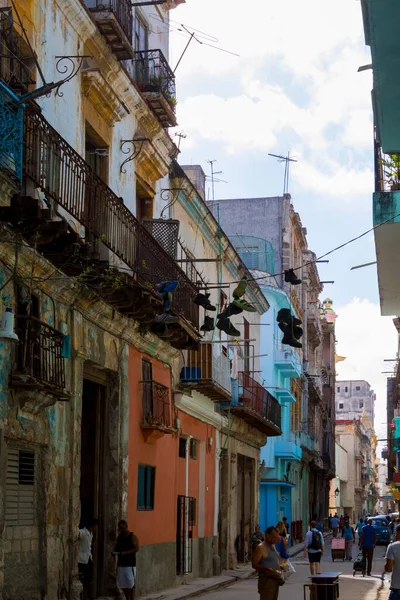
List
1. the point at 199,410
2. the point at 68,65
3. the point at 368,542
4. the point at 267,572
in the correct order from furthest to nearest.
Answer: the point at 368,542, the point at 199,410, the point at 68,65, the point at 267,572

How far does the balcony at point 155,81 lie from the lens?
17.3 metres

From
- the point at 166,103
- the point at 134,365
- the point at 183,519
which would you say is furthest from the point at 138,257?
the point at 183,519

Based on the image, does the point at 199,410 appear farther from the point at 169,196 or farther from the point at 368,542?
the point at 368,542

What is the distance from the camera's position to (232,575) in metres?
23.5

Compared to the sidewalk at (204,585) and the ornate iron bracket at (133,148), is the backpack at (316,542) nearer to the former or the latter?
the sidewalk at (204,585)

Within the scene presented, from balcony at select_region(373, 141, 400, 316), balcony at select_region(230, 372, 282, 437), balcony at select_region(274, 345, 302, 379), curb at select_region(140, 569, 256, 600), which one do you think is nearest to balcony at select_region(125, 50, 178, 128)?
balcony at select_region(373, 141, 400, 316)

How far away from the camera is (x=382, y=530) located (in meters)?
48.8

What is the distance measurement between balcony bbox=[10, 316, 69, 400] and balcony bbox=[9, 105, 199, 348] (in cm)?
88

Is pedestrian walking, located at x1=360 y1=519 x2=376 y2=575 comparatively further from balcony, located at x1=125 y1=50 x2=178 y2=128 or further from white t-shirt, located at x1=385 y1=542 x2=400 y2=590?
white t-shirt, located at x1=385 y1=542 x2=400 y2=590

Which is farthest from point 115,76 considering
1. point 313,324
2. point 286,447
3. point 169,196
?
point 313,324

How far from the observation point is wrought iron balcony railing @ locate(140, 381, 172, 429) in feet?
56.1

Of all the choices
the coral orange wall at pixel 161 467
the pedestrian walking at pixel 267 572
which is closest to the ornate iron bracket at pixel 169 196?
the coral orange wall at pixel 161 467

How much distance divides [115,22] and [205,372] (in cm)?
822

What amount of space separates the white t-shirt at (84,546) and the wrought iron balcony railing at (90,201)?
3468 mm
